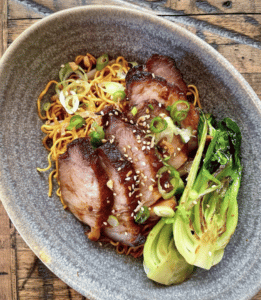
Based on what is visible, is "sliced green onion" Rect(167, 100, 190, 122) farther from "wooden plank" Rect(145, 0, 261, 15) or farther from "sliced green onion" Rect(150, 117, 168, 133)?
"wooden plank" Rect(145, 0, 261, 15)

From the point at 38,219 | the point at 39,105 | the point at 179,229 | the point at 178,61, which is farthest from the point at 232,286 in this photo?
the point at 39,105

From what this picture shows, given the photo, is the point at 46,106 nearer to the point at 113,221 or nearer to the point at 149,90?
the point at 149,90

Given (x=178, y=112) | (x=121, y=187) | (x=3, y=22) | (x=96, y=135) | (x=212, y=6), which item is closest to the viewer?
(x=121, y=187)

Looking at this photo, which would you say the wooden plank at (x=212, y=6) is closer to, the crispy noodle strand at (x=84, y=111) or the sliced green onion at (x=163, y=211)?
the crispy noodle strand at (x=84, y=111)

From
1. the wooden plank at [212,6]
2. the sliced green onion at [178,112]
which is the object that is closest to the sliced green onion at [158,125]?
the sliced green onion at [178,112]

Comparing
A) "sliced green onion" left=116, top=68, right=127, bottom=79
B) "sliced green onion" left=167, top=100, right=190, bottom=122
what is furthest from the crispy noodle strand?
"sliced green onion" left=167, top=100, right=190, bottom=122

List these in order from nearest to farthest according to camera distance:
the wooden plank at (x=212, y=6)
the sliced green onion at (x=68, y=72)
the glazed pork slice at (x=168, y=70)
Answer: the glazed pork slice at (x=168, y=70) < the sliced green onion at (x=68, y=72) < the wooden plank at (x=212, y=6)

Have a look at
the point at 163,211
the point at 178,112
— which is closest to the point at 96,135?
the point at 178,112
